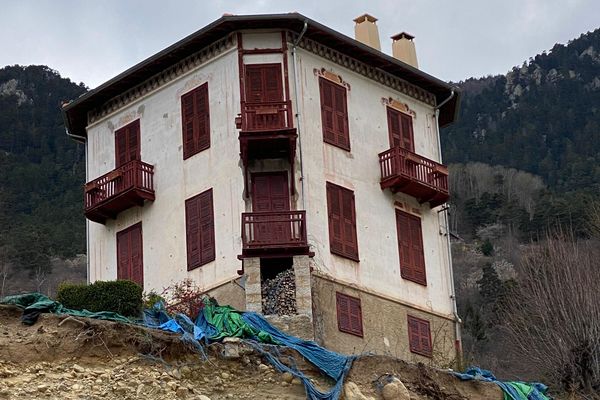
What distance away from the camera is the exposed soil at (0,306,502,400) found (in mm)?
31219

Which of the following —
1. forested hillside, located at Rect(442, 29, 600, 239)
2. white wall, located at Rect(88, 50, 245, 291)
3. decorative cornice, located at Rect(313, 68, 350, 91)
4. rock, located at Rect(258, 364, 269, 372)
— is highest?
forested hillside, located at Rect(442, 29, 600, 239)

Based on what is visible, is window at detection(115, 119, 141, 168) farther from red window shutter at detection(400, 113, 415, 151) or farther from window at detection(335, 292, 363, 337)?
window at detection(335, 292, 363, 337)

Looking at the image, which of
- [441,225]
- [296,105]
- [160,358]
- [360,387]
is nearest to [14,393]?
[160,358]

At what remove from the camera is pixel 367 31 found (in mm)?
50969

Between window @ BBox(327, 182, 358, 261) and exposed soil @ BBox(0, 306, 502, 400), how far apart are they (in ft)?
29.7

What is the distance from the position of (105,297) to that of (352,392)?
704 centimetres

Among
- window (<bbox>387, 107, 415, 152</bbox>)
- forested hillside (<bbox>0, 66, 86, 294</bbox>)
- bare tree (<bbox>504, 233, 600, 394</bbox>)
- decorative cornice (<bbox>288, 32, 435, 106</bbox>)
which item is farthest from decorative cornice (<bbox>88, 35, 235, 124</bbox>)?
forested hillside (<bbox>0, 66, 86, 294</bbox>)

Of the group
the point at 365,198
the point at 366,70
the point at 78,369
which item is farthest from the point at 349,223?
the point at 78,369

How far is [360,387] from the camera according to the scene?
35562 millimetres

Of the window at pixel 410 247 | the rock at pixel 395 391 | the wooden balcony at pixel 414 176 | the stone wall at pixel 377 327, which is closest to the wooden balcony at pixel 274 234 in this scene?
the stone wall at pixel 377 327

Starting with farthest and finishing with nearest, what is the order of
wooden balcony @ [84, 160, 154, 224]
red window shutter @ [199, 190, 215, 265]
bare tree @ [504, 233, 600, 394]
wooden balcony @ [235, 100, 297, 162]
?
1. wooden balcony @ [84, 160, 154, 224]
2. bare tree @ [504, 233, 600, 394]
3. red window shutter @ [199, 190, 215, 265]
4. wooden balcony @ [235, 100, 297, 162]

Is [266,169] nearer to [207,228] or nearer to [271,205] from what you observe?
[271,205]

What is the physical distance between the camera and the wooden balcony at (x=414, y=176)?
153 feet

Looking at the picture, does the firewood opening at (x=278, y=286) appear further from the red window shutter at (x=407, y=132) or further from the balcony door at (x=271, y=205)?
the red window shutter at (x=407, y=132)
